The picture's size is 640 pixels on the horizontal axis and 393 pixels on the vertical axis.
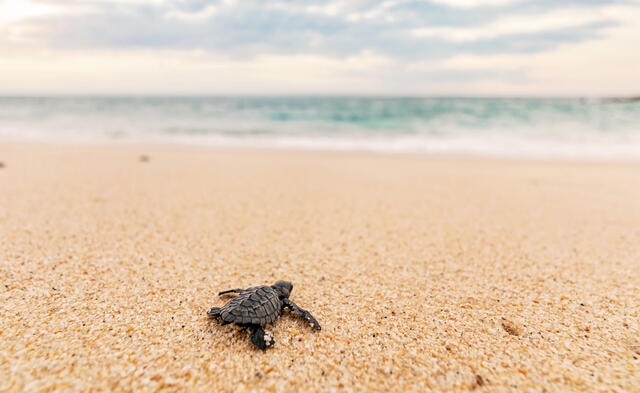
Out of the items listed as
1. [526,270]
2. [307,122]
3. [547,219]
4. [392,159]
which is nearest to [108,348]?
[526,270]

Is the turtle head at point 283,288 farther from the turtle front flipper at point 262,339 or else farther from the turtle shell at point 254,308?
the turtle front flipper at point 262,339

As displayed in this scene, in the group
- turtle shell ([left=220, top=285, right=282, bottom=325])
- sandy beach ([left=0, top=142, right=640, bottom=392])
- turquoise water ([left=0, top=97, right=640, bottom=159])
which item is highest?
turquoise water ([left=0, top=97, right=640, bottom=159])

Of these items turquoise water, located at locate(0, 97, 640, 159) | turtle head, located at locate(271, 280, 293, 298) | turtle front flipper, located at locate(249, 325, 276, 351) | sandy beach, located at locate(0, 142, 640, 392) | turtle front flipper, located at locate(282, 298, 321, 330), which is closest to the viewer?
sandy beach, located at locate(0, 142, 640, 392)

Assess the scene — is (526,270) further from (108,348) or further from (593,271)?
(108,348)

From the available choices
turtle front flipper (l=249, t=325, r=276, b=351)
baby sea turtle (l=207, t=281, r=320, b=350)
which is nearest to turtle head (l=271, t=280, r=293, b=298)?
baby sea turtle (l=207, t=281, r=320, b=350)

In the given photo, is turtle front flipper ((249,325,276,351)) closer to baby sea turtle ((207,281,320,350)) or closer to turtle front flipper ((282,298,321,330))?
baby sea turtle ((207,281,320,350))

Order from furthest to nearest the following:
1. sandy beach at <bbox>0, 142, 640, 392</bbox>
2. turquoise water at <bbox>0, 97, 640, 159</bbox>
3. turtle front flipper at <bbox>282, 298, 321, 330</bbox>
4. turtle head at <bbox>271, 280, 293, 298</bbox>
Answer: turquoise water at <bbox>0, 97, 640, 159</bbox> < turtle head at <bbox>271, 280, 293, 298</bbox> < turtle front flipper at <bbox>282, 298, 321, 330</bbox> < sandy beach at <bbox>0, 142, 640, 392</bbox>

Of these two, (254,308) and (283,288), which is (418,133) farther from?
(254,308)
